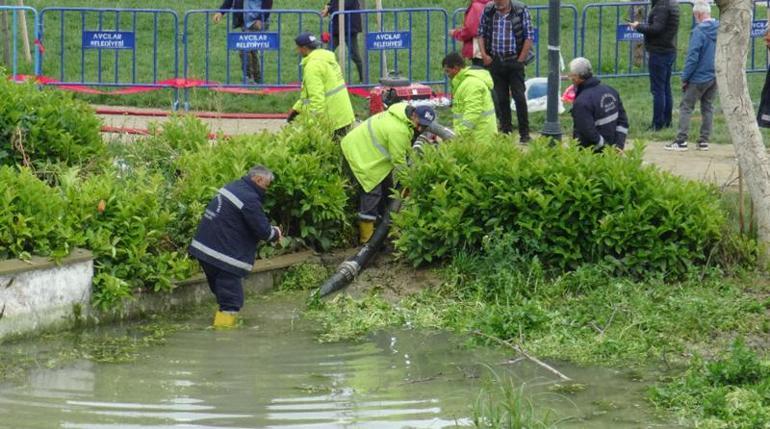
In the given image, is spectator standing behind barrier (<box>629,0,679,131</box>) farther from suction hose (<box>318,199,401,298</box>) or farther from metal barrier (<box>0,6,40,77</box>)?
metal barrier (<box>0,6,40,77</box>)

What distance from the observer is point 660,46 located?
746 inches

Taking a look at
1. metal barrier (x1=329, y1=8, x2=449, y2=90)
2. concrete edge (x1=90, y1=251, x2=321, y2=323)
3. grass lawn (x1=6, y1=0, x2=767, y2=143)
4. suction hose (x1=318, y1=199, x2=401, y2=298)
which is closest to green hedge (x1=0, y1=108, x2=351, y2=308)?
concrete edge (x1=90, y1=251, x2=321, y2=323)

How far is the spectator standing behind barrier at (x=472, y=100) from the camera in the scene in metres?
14.7

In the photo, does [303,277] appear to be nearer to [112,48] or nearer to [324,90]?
[324,90]

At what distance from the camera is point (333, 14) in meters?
20.3

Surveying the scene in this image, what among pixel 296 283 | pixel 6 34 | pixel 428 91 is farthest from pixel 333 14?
pixel 296 283

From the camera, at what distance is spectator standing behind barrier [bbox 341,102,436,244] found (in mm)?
13867

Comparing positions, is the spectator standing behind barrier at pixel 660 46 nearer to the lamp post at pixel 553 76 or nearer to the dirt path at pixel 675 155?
the dirt path at pixel 675 155

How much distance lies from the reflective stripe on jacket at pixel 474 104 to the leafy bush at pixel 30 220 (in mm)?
4324

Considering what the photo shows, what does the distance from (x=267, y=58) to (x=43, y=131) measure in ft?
30.4

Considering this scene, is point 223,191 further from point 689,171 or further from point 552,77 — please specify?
point 689,171

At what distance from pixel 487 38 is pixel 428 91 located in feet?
3.13

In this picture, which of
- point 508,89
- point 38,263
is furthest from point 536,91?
point 38,263

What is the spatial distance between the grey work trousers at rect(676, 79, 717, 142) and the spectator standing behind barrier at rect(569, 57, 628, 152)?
347 centimetres
